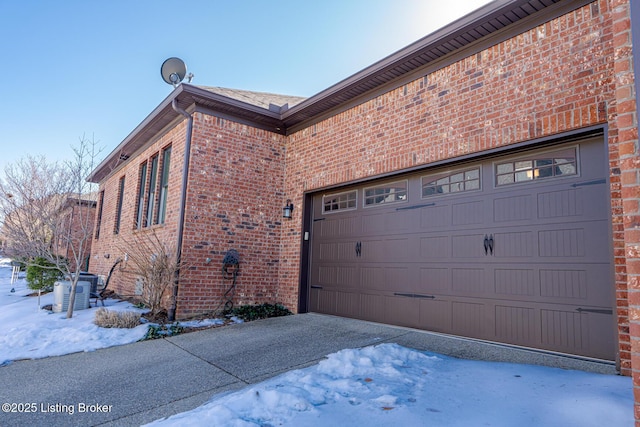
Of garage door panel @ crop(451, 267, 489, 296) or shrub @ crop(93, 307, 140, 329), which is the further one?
shrub @ crop(93, 307, 140, 329)

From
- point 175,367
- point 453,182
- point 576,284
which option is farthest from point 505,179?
point 175,367

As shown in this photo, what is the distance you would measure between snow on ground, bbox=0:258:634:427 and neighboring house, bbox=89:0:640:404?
0.94m

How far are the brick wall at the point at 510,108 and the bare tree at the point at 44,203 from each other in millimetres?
5250

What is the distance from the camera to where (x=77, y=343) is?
507 cm

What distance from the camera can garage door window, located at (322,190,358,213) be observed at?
6.65 m

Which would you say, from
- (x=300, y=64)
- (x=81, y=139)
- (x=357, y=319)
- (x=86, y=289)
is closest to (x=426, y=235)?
(x=357, y=319)

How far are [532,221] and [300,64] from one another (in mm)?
9352

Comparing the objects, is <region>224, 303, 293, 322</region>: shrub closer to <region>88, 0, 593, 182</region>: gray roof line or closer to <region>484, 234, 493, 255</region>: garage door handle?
<region>88, 0, 593, 182</region>: gray roof line

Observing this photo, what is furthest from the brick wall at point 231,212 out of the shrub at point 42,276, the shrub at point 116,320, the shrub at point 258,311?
the shrub at point 42,276

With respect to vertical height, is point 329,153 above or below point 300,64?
below

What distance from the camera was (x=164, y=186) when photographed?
27.3 ft

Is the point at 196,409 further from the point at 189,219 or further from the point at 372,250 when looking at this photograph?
the point at 189,219

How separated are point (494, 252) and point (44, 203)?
905 cm

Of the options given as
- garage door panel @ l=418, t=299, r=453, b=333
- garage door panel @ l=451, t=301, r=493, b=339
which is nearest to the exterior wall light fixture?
garage door panel @ l=418, t=299, r=453, b=333
